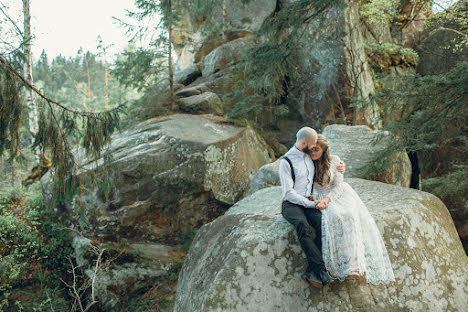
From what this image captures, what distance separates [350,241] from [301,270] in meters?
Result: 0.60

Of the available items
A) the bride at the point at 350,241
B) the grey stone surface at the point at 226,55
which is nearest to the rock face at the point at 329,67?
the grey stone surface at the point at 226,55

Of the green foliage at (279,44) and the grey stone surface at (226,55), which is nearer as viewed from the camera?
the green foliage at (279,44)

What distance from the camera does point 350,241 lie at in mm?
3107

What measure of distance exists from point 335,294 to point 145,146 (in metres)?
6.30

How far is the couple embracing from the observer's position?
305 cm

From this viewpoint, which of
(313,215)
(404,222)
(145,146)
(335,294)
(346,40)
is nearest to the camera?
(335,294)

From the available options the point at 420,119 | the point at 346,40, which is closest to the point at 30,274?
the point at 420,119

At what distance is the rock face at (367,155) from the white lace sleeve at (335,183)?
323 centimetres

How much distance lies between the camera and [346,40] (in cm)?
1126

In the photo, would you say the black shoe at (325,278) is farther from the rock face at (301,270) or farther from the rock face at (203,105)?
the rock face at (203,105)

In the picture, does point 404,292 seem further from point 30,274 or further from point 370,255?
point 30,274

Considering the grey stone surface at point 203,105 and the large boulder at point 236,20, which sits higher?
the large boulder at point 236,20

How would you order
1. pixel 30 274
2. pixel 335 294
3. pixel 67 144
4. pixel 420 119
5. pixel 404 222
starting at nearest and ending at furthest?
pixel 335 294 < pixel 404 222 < pixel 67 144 < pixel 420 119 < pixel 30 274

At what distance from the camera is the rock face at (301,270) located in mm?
3109
